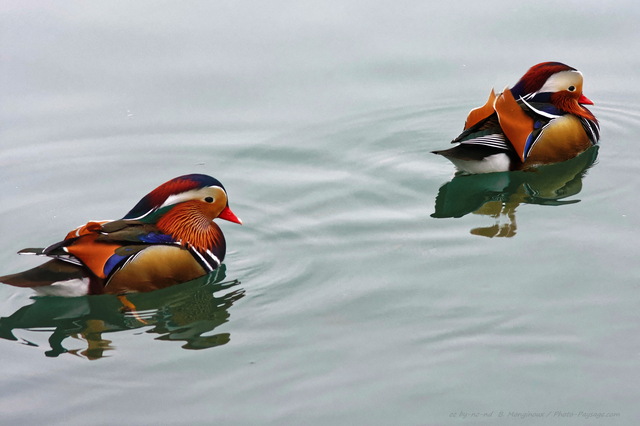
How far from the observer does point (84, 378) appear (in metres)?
6.19

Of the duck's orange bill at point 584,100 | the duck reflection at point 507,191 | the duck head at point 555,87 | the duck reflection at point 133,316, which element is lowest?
the duck reflection at point 133,316

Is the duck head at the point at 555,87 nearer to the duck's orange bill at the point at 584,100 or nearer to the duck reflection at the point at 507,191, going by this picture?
the duck's orange bill at the point at 584,100

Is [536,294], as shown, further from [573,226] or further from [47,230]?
[47,230]

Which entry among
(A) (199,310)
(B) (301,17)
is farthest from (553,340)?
(B) (301,17)

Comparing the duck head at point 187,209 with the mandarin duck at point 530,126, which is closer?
the duck head at point 187,209

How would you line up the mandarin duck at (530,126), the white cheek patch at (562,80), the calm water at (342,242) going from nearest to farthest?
1. the calm water at (342,242)
2. the mandarin duck at (530,126)
3. the white cheek patch at (562,80)

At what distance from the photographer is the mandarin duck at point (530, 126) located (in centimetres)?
870

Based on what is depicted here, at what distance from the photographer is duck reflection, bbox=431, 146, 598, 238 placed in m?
8.10

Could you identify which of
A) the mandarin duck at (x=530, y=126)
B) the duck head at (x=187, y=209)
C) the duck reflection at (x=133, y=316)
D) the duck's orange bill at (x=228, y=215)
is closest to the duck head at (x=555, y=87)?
the mandarin duck at (x=530, y=126)

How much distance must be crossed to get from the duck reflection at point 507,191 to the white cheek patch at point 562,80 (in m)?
0.59

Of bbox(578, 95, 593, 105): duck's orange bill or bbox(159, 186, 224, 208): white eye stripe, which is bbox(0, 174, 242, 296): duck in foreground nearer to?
bbox(159, 186, 224, 208): white eye stripe

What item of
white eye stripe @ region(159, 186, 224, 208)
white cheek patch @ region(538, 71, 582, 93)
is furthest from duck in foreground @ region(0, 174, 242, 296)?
white cheek patch @ region(538, 71, 582, 93)

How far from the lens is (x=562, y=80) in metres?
9.24

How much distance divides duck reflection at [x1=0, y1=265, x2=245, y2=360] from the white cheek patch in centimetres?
366
